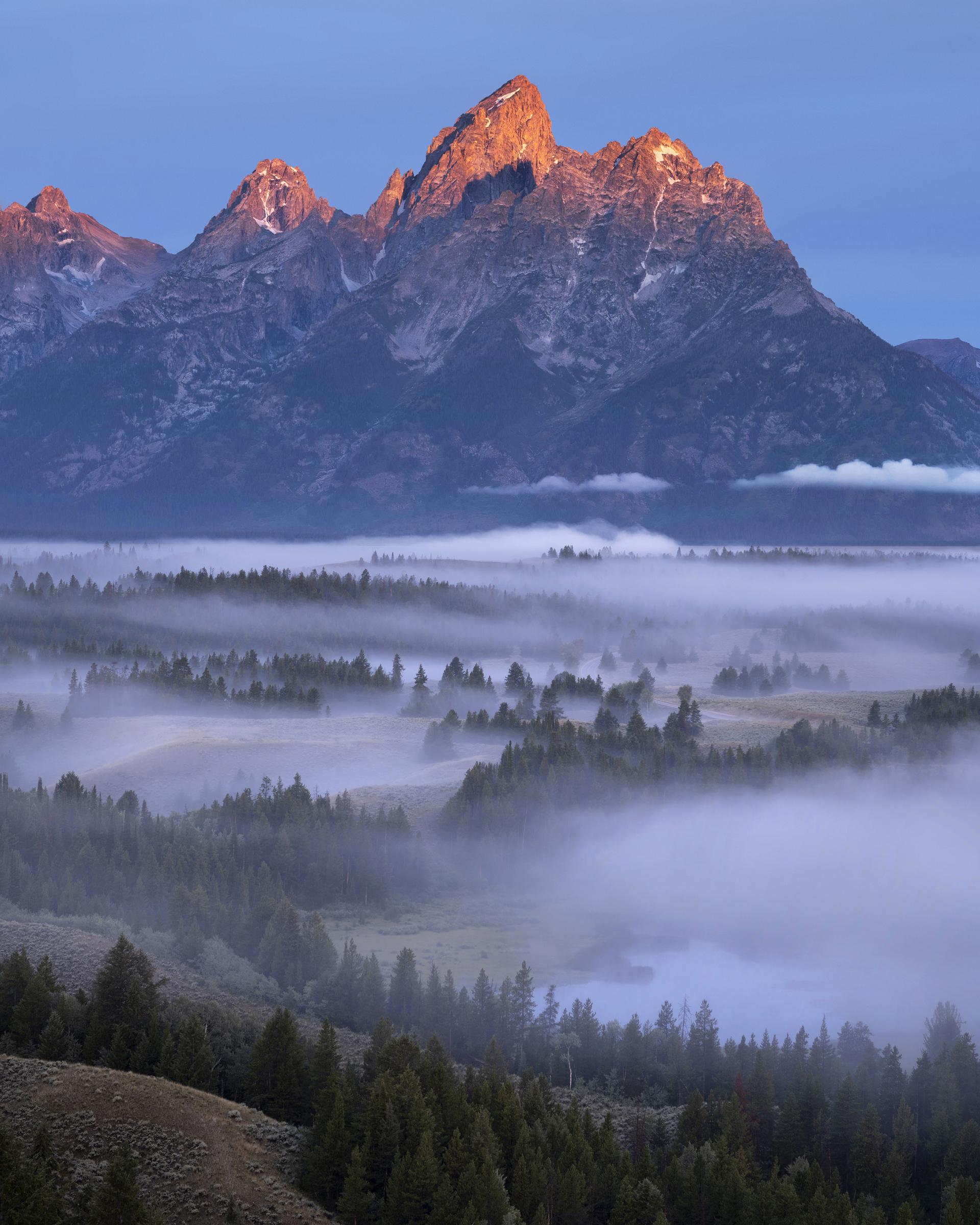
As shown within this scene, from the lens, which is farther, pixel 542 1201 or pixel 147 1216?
pixel 542 1201

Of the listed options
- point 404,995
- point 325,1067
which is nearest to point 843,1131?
point 325,1067

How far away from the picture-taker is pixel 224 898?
194 metres

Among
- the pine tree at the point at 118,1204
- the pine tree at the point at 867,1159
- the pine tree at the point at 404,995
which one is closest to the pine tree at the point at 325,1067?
the pine tree at the point at 118,1204

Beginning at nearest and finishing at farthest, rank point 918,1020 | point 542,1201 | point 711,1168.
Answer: point 542,1201, point 711,1168, point 918,1020

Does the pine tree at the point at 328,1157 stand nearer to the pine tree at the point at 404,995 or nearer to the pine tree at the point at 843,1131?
the pine tree at the point at 843,1131

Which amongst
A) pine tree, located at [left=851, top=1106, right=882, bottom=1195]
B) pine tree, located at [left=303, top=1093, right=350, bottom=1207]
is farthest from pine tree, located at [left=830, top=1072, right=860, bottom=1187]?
pine tree, located at [left=303, top=1093, right=350, bottom=1207]

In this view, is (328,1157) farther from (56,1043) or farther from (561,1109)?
(561,1109)

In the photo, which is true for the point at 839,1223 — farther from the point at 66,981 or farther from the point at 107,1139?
the point at 66,981

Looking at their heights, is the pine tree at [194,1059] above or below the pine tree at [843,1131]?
above

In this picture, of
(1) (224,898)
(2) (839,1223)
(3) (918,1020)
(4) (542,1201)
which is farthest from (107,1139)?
(3) (918,1020)

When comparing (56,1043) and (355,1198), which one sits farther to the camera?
(56,1043)

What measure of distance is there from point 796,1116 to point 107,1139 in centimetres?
6214

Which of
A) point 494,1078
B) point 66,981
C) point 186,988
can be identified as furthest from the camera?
point 186,988

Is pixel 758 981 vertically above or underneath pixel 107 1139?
underneath
